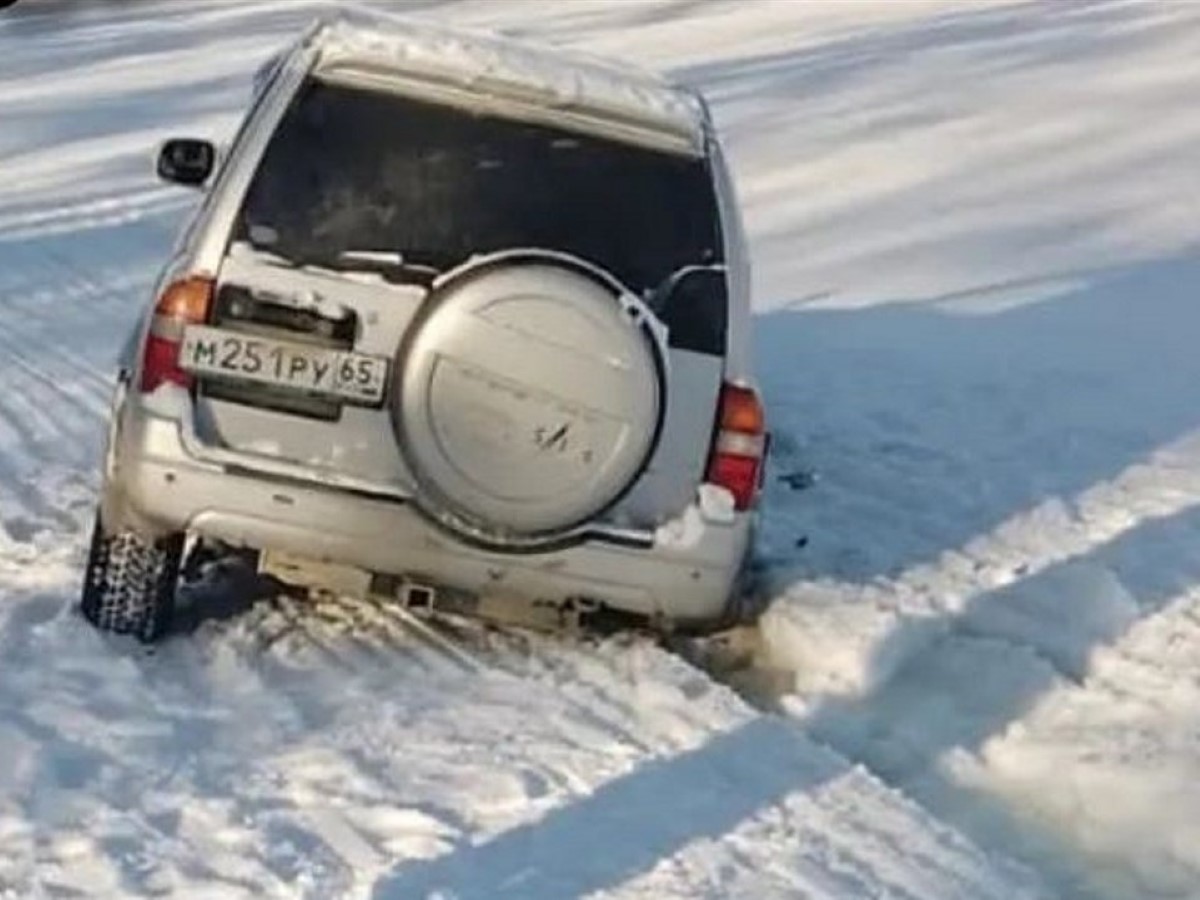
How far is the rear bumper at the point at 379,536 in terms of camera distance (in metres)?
7.50

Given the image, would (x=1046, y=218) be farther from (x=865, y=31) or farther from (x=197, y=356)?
(x=197, y=356)

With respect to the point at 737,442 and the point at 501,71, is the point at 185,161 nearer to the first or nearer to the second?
the point at 501,71

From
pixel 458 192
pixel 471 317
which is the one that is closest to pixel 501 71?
pixel 458 192

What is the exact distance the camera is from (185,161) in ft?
29.5

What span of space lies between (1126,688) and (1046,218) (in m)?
11.9

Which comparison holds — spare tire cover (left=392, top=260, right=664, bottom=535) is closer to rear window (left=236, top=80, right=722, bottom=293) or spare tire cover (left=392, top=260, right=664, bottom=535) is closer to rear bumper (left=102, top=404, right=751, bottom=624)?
rear bumper (left=102, top=404, right=751, bottom=624)

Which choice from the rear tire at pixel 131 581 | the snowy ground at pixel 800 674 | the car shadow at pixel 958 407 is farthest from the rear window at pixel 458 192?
the car shadow at pixel 958 407

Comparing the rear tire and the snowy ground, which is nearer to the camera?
the snowy ground

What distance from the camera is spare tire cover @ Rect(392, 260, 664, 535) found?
285 inches

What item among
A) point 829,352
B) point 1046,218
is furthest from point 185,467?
point 1046,218

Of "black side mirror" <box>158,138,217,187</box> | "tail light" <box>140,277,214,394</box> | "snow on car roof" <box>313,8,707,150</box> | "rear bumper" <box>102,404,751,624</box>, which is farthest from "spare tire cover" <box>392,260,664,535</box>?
"black side mirror" <box>158,138,217,187</box>

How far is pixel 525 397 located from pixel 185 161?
2.22m

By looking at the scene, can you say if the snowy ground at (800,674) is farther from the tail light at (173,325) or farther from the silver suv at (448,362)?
the tail light at (173,325)

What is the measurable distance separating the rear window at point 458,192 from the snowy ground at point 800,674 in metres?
1.25
